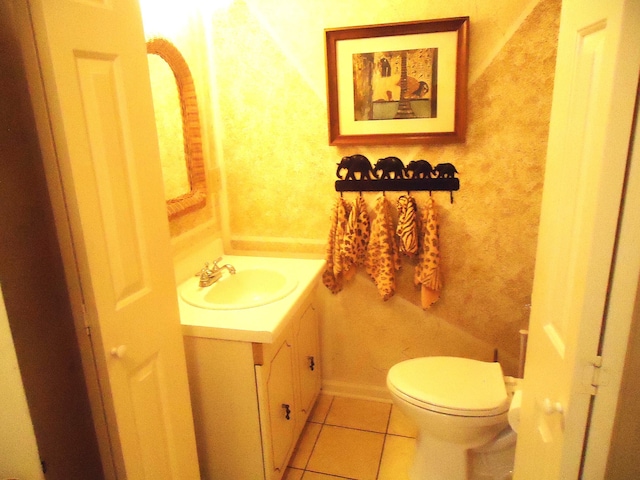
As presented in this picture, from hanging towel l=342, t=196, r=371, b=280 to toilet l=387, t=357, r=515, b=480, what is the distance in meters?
0.56

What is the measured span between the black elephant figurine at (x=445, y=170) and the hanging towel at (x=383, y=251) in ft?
0.89

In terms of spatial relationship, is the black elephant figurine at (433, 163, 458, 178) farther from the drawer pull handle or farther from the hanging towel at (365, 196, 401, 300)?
the drawer pull handle

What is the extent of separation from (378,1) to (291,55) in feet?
1.49

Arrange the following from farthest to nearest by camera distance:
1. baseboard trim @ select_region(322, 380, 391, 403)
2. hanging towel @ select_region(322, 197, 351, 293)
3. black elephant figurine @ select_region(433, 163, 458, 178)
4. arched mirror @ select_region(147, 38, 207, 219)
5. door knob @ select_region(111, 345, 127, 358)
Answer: baseboard trim @ select_region(322, 380, 391, 403)
hanging towel @ select_region(322, 197, 351, 293)
black elephant figurine @ select_region(433, 163, 458, 178)
arched mirror @ select_region(147, 38, 207, 219)
door knob @ select_region(111, 345, 127, 358)

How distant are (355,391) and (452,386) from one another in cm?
81

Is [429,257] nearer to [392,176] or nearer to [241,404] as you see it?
[392,176]

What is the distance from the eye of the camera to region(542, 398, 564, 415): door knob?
867 millimetres

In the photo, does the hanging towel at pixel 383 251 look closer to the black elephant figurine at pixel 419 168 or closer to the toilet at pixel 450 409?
the black elephant figurine at pixel 419 168

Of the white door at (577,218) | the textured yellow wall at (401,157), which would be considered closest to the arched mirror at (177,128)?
the textured yellow wall at (401,157)

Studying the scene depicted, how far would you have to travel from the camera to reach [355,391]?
98.2 inches

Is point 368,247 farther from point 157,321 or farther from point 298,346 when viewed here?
point 157,321

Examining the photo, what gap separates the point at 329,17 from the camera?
2010 millimetres

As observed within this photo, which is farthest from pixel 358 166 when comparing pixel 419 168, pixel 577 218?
pixel 577 218

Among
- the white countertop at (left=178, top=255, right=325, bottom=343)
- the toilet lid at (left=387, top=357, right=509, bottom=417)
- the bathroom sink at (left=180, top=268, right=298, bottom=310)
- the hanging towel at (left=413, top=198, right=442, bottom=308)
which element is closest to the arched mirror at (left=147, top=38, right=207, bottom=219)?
the bathroom sink at (left=180, top=268, right=298, bottom=310)
